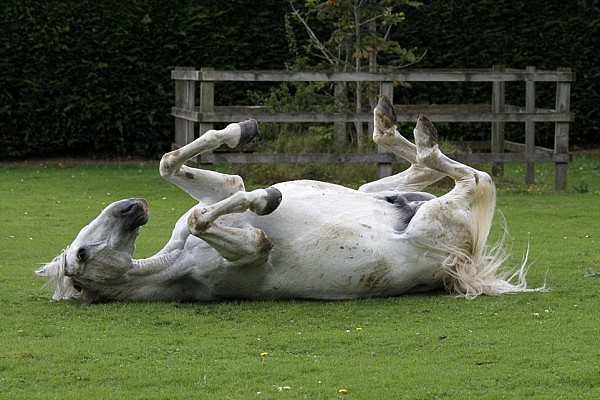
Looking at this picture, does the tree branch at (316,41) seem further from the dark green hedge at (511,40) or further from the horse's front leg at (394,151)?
the horse's front leg at (394,151)

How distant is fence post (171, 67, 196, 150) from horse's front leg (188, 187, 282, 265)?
7.79 meters

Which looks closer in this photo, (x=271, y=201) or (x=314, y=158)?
(x=271, y=201)

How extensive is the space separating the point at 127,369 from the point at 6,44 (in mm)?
13393

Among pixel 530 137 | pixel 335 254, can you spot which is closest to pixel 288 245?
pixel 335 254

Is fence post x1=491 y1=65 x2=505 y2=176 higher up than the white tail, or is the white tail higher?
fence post x1=491 y1=65 x2=505 y2=176

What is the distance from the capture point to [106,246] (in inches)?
240

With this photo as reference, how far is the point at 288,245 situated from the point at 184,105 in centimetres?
872

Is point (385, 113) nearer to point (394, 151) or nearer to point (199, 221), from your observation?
point (394, 151)

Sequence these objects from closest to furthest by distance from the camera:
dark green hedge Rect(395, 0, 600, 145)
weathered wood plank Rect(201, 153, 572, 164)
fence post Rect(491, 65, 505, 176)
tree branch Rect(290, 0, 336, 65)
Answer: weathered wood plank Rect(201, 153, 572, 164)
fence post Rect(491, 65, 505, 176)
tree branch Rect(290, 0, 336, 65)
dark green hedge Rect(395, 0, 600, 145)

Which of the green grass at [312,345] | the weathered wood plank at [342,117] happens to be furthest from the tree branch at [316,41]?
the green grass at [312,345]

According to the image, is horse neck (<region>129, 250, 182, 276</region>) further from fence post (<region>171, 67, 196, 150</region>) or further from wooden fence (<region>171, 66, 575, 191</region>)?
fence post (<region>171, 67, 196, 150</region>)

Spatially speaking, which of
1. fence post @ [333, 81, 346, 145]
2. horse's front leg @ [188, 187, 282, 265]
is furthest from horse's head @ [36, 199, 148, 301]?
fence post @ [333, 81, 346, 145]

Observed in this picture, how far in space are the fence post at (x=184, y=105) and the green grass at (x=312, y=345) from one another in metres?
6.20

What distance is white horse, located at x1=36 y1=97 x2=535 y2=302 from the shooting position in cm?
610
